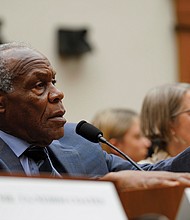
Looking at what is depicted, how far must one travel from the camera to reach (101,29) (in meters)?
6.61

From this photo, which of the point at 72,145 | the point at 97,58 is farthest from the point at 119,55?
the point at 72,145

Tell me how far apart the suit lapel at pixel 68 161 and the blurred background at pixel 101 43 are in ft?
11.5

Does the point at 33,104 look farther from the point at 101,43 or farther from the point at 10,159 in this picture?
the point at 101,43

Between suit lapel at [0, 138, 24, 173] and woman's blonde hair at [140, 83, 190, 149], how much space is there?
1.46 meters

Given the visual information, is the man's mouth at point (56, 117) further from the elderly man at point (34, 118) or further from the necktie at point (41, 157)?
the necktie at point (41, 157)

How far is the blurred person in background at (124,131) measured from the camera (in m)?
4.27

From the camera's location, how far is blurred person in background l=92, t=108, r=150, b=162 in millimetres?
4270

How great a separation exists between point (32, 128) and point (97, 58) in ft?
14.1

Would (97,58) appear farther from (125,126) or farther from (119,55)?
(125,126)

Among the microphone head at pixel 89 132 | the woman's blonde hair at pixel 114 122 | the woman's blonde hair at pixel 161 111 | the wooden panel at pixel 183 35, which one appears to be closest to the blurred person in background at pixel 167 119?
the woman's blonde hair at pixel 161 111

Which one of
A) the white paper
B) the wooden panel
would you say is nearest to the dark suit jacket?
the white paper

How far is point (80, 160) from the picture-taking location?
2.41 metres

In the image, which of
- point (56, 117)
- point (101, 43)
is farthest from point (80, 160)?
point (101, 43)

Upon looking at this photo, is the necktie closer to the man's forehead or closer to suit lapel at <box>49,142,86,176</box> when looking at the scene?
suit lapel at <box>49,142,86,176</box>
